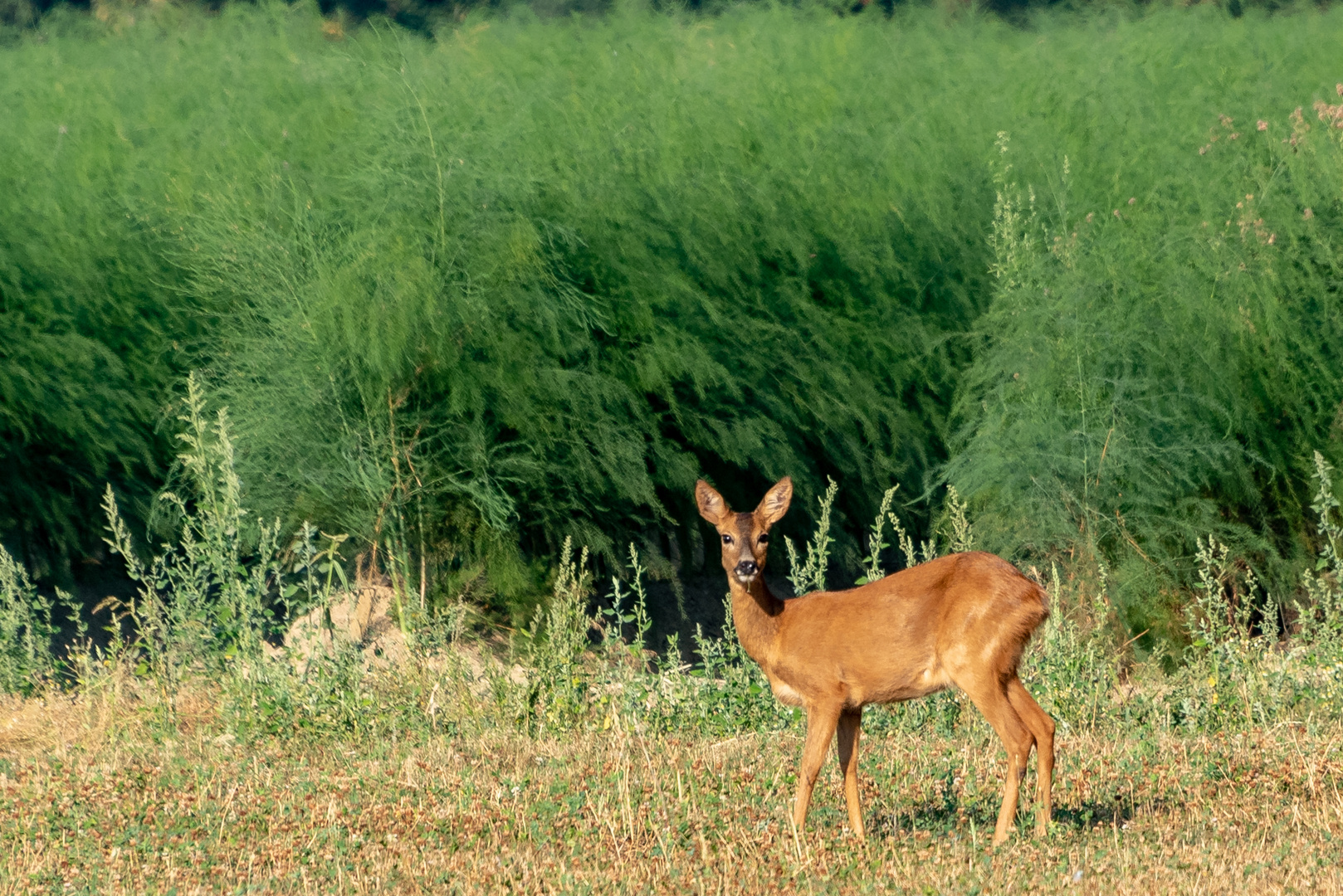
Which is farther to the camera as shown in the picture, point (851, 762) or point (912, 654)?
point (851, 762)

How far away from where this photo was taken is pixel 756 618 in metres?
6.21

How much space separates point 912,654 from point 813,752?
48 centimetres

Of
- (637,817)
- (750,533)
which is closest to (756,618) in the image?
(750,533)

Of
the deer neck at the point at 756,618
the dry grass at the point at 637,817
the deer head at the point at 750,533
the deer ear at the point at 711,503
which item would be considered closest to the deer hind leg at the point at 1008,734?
the dry grass at the point at 637,817

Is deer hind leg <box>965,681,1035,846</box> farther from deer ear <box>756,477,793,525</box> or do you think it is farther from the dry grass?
deer ear <box>756,477,793,525</box>

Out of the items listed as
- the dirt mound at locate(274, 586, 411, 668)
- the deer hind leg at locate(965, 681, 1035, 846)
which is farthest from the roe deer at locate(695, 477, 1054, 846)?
the dirt mound at locate(274, 586, 411, 668)

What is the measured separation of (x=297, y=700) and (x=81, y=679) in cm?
117

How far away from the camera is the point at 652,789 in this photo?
631 centimetres

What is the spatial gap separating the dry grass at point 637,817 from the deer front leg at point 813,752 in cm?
10

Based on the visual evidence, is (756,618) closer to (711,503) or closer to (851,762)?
(711,503)

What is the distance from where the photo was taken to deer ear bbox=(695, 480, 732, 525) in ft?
21.0

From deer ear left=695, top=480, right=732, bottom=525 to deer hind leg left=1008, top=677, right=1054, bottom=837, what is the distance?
127 cm

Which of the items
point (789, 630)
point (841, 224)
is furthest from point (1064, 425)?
point (789, 630)

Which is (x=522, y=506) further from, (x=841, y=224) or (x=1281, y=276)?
(x=1281, y=276)
